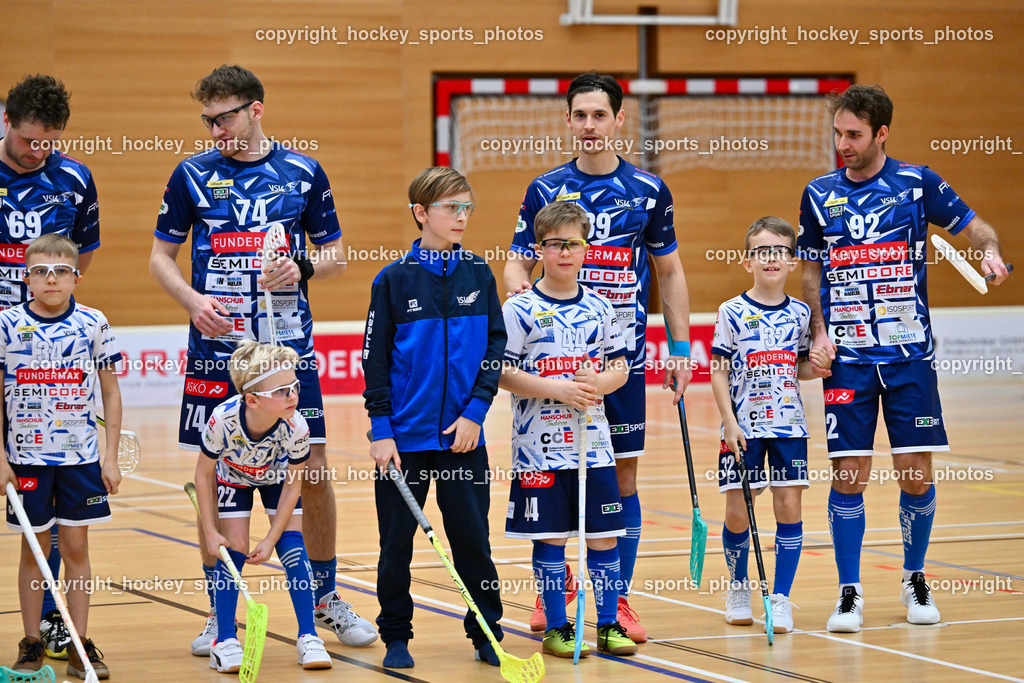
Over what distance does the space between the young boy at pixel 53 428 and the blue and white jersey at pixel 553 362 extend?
1561mm

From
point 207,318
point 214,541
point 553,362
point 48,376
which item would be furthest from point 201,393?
point 553,362

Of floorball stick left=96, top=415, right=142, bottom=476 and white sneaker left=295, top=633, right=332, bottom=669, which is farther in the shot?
floorball stick left=96, top=415, right=142, bottom=476

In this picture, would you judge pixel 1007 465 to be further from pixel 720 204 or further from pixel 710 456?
pixel 720 204

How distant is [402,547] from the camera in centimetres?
466

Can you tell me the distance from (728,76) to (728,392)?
1235 centimetres

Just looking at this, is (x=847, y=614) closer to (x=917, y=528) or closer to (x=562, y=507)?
(x=917, y=528)

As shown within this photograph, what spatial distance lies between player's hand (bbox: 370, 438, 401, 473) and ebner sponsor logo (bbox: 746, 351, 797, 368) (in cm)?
172

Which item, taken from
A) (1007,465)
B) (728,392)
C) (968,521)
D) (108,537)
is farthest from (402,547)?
(1007,465)

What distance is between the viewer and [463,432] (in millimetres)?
4602

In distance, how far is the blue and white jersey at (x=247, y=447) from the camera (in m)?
4.46

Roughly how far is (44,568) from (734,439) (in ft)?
9.10

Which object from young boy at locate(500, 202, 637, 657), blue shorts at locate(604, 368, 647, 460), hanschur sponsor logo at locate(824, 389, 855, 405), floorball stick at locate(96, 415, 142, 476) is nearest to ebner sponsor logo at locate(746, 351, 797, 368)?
hanschur sponsor logo at locate(824, 389, 855, 405)

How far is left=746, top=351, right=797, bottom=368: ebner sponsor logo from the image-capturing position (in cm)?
538

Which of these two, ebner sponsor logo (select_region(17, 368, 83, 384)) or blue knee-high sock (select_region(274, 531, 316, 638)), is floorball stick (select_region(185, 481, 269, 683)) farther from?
ebner sponsor logo (select_region(17, 368, 83, 384))
